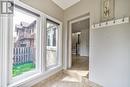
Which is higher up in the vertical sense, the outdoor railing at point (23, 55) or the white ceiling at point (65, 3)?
the white ceiling at point (65, 3)

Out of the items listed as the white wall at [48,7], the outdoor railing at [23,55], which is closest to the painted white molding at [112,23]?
the white wall at [48,7]

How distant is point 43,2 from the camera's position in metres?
3.21

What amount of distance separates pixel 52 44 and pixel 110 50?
2.01 m

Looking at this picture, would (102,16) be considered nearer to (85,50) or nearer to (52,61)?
(52,61)

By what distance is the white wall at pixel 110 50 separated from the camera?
88.8 inches

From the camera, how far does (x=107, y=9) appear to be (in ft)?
8.86

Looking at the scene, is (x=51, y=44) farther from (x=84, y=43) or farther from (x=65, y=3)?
(x=84, y=43)

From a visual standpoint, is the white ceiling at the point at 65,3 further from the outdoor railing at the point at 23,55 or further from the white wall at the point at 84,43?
the white wall at the point at 84,43

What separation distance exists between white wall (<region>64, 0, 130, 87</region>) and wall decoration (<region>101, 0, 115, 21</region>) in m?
0.11

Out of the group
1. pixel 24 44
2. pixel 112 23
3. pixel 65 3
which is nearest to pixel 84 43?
pixel 65 3

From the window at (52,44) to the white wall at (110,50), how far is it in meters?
1.18

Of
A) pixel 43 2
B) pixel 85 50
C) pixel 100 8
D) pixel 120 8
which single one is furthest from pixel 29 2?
pixel 85 50

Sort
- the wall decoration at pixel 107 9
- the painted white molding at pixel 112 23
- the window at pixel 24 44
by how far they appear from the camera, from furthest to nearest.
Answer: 1. the wall decoration at pixel 107 9
2. the window at pixel 24 44
3. the painted white molding at pixel 112 23

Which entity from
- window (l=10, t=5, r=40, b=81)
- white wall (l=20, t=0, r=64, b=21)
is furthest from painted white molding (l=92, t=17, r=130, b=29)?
window (l=10, t=5, r=40, b=81)
